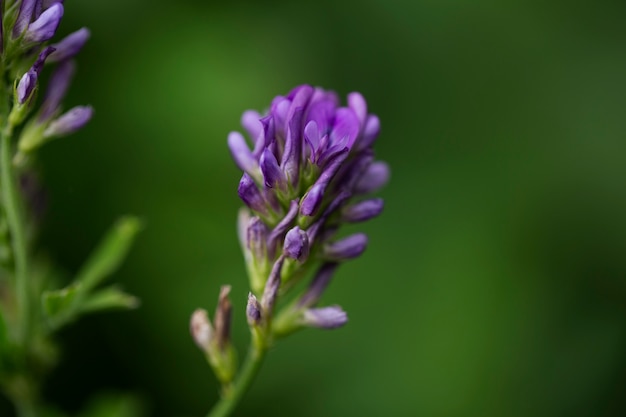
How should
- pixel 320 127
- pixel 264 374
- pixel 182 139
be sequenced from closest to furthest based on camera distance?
pixel 320 127 → pixel 264 374 → pixel 182 139

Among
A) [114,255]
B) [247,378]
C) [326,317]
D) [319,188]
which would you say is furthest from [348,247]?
[114,255]

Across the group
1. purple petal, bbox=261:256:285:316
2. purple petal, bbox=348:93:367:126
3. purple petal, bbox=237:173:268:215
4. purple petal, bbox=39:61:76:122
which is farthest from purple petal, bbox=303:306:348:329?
purple petal, bbox=39:61:76:122

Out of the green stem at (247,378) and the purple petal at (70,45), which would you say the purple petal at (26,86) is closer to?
the purple petal at (70,45)

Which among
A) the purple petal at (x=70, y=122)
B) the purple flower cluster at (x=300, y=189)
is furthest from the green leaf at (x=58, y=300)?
the purple flower cluster at (x=300, y=189)

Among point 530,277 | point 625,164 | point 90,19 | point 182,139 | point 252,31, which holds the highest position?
point 90,19

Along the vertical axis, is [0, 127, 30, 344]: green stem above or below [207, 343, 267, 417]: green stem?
above

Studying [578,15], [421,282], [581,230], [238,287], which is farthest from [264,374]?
[578,15]

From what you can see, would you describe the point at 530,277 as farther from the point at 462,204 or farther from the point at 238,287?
the point at 238,287

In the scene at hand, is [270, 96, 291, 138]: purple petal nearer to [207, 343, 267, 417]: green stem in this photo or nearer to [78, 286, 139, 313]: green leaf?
[207, 343, 267, 417]: green stem
